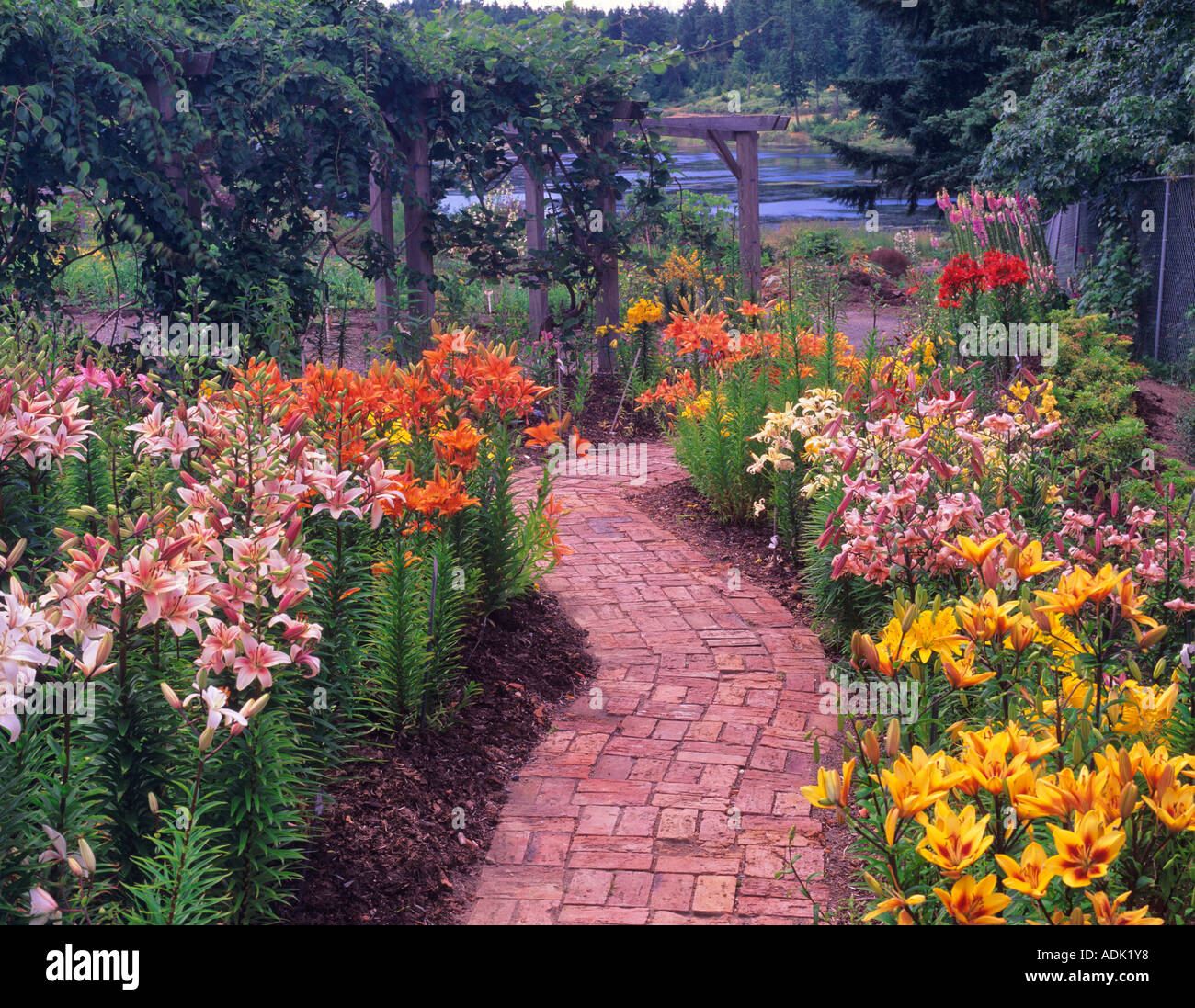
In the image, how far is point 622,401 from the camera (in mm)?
8016

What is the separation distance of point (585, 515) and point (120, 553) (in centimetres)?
401

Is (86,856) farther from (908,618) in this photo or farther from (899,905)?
(908,618)

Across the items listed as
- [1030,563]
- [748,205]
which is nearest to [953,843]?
[1030,563]

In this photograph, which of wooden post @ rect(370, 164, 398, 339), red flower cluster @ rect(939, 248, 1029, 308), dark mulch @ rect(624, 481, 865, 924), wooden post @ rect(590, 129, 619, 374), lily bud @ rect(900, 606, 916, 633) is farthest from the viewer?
wooden post @ rect(590, 129, 619, 374)

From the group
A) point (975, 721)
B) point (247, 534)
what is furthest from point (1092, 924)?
point (247, 534)

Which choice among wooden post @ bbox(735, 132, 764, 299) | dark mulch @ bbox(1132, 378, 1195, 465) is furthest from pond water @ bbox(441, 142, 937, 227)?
dark mulch @ bbox(1132, 378, 1195, 465)

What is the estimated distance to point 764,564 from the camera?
5102 mm

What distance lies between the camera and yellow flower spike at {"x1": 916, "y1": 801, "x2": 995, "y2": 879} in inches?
57.4

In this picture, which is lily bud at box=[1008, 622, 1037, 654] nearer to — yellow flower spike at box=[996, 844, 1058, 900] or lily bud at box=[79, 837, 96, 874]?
yellow flower spike at box=[996, 844, 1058, 900]

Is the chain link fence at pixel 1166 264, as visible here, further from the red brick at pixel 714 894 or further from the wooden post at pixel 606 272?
the red brick at pixel 714 894

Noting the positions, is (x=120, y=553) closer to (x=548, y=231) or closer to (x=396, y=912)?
(x=396, y=912)

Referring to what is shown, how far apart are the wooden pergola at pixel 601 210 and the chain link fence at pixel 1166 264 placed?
12.4 feet

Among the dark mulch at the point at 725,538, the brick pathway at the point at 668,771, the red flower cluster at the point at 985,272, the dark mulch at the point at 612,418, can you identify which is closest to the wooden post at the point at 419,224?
the dark mulch at the point at 612,418

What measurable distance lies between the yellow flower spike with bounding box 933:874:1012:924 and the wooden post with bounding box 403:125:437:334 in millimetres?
6850
